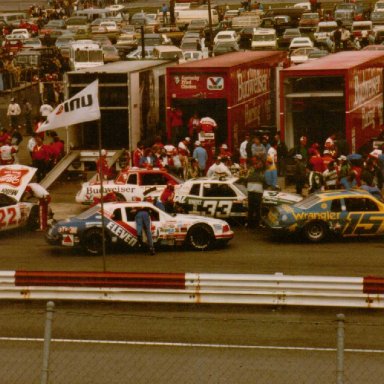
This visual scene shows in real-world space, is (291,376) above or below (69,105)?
below

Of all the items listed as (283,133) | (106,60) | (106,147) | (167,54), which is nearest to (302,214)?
(283,133)

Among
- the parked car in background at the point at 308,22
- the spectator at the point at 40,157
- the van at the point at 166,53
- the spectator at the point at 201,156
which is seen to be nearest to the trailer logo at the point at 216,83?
the spectator at the point at 201,156

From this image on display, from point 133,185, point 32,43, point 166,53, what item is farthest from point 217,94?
point 32,43

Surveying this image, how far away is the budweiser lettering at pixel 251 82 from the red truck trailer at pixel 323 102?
215cm

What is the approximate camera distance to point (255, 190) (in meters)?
25.9

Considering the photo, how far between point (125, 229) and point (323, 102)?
9.95m

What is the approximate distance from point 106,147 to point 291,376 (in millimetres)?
20682

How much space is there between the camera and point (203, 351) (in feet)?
50.9

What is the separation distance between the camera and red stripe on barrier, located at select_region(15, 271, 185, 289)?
1817cm

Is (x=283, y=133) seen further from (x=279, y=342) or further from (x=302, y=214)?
(x=279, y=342)

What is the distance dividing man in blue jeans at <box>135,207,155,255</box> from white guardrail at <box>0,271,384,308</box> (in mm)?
4558

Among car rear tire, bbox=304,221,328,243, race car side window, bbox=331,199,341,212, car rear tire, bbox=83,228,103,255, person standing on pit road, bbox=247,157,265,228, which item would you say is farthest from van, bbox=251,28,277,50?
car rear tire, bbox=83,228,103,255

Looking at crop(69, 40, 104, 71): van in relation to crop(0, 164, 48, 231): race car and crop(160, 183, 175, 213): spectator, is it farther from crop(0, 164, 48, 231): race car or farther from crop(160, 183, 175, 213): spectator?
crop(160, 183, 175, 213): spectator

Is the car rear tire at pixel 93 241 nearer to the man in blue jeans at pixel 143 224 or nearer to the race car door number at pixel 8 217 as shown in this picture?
the man in blue jeans at pixel 143 224
